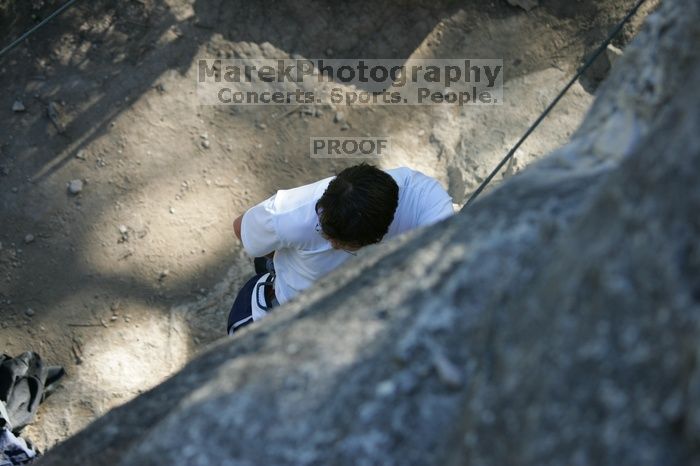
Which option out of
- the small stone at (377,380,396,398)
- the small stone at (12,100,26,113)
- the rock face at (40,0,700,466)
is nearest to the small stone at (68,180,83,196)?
the small stone at (12,100,26,113)

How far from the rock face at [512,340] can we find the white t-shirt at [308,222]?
518 mm

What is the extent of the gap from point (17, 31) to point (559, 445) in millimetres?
3278

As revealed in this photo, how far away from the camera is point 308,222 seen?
6.38 ft

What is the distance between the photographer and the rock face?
2.71ft

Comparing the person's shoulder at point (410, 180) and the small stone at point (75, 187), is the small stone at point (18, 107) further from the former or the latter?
the person's shoulder at point (410, 180)

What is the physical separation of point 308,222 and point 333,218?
13 cm

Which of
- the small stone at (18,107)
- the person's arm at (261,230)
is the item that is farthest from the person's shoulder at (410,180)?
the small stone at (18,107)

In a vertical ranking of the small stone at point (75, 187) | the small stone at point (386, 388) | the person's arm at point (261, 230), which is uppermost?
the small stone at point (386, 388)

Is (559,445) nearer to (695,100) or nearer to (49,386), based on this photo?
(695,100)

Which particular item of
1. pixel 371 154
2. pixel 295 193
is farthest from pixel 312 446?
pixel 371 154

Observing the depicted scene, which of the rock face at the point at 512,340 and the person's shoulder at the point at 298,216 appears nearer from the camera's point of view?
the rock face at the point at 512,340

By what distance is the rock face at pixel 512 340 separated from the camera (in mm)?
825

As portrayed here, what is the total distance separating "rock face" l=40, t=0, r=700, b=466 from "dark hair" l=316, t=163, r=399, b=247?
39 cm

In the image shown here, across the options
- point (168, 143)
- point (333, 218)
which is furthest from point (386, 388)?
point (168, 143)
